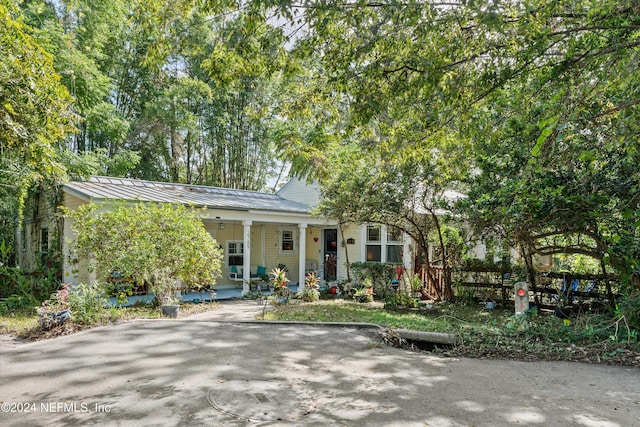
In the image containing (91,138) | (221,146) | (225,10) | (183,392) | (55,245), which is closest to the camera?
(183,392)

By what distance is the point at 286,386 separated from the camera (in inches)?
181

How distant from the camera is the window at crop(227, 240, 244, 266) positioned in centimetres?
1573

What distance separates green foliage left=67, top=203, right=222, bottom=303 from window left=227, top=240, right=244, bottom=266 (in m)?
5.41

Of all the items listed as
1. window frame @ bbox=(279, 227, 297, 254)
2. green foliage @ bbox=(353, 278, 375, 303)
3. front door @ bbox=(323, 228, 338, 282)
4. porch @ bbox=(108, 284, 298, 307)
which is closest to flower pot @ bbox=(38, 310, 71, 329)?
porch @ bbox=(108, 284, 298, 307)

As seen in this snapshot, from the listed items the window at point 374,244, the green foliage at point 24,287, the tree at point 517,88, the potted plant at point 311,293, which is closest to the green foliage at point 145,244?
the green foliage at point 24,287

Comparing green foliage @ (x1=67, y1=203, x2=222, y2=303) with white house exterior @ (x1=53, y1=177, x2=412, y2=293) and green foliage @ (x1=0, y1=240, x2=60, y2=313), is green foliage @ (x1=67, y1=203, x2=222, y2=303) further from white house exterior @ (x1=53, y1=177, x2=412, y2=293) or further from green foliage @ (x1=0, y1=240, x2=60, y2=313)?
green foliage @ (x1=0, y1=240, x2=60, y2=313)

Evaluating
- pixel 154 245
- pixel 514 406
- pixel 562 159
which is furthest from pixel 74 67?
pixel 514 406

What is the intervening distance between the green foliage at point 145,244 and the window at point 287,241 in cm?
707

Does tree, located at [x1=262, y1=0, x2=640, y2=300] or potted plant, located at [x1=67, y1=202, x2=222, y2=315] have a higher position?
tree, located at [x1=262, y1=0, x2=640, y2=300]

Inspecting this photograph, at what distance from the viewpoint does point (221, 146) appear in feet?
83.5

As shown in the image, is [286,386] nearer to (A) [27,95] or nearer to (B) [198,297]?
(A) [27,95]

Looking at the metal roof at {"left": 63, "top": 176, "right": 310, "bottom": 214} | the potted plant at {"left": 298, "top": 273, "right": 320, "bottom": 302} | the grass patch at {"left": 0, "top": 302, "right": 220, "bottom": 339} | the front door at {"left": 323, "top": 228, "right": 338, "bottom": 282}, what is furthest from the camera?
the front door at {"left": 323, "top": 228, "right": 338, "bottom": 282}

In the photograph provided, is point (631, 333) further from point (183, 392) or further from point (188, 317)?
point (188, 317)

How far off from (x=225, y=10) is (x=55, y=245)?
31.5 ft
